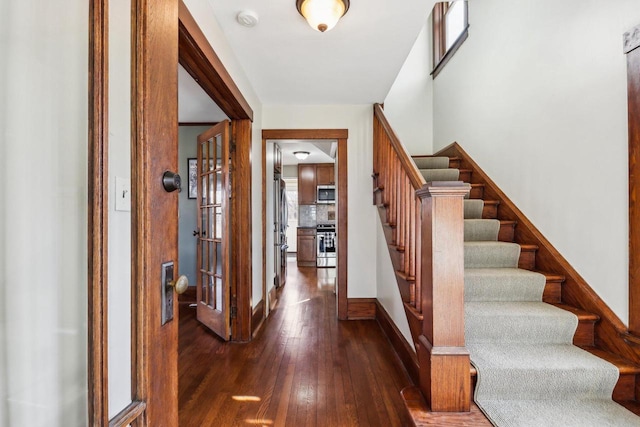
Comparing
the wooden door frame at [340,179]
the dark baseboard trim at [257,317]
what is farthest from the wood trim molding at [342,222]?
the dark baseboard trim at [257,317]

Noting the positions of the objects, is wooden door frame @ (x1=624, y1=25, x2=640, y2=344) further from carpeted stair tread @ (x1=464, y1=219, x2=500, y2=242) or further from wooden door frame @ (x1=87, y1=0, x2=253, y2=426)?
wooden door frame @ (x1=87, y1=0, x2=253, y2=426)

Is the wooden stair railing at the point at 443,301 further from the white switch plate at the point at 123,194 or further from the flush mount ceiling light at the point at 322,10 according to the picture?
the white switch plate at the point at 123,194

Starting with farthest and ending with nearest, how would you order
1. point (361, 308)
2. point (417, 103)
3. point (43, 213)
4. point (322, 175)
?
point (322, 175) < point (417, 103) < point (361, 308) < point (43, 213)

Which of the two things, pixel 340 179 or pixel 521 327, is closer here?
pixel 521 327

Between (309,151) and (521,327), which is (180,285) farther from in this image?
(309,151)

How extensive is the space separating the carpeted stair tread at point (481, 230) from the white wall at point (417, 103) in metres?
1.89

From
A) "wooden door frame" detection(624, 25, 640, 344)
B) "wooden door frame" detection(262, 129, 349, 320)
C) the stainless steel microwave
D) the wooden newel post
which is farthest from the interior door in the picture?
the stainless steel microwave

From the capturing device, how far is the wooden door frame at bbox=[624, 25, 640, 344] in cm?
153

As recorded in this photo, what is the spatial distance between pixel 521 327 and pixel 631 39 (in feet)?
5.53

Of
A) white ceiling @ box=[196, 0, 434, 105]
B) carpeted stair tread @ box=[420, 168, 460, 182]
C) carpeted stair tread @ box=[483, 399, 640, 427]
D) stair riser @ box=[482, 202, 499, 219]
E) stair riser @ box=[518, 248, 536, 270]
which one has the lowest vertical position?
carpeted stair tread @ box=[483, 399, 640, 427]

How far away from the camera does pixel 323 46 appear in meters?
2.14

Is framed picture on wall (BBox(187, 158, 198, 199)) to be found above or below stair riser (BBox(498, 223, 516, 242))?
above

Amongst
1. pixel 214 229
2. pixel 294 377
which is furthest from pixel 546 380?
pixel 214 229

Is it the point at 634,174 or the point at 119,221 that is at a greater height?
the point at 634,174
